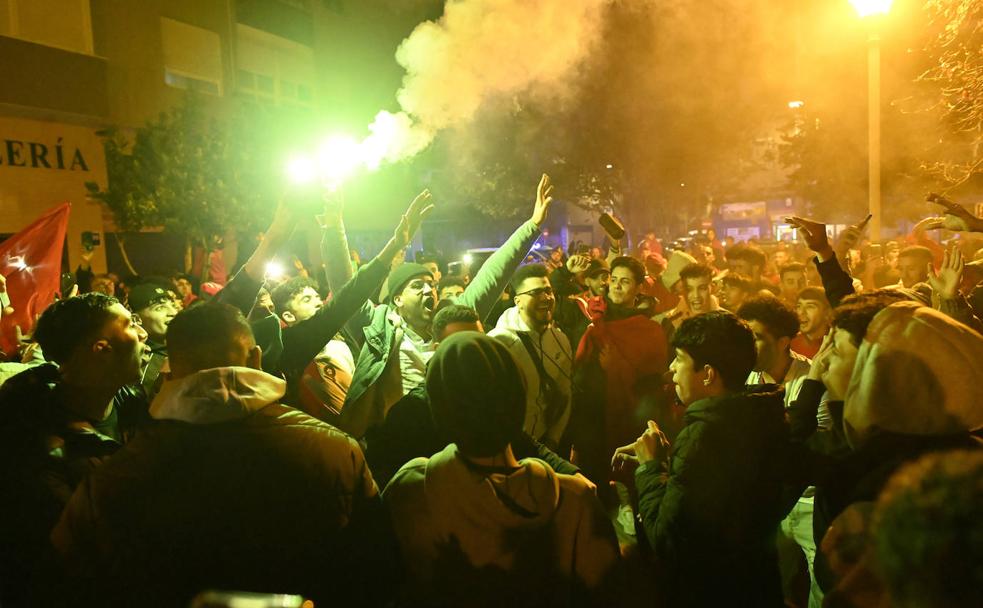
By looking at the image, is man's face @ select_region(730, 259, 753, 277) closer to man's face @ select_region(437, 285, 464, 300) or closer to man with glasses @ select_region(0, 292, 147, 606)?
man's face @ select_region(437, 285, 464, 300)

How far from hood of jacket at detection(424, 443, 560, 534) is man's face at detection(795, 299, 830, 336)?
3.98m

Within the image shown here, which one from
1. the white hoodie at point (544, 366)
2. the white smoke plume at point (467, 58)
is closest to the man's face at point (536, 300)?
the white hoodie at point (544, 366)

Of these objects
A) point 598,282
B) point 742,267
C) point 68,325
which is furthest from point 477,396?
point 742,267

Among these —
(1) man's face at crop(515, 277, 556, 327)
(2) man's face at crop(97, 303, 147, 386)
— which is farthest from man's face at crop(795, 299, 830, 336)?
(2) man's face at crop(97, 303, 147, 386)

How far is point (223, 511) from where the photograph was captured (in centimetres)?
207

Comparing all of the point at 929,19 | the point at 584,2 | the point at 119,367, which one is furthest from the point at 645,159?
the point at 119,367

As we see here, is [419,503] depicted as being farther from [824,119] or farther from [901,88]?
[824,119]

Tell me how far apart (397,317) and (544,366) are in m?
1.22

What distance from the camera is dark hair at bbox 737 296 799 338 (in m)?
4.06

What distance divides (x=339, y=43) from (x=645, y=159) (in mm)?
13339

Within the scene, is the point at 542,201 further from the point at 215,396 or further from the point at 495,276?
the point at 215,396

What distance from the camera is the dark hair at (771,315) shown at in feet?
13.3

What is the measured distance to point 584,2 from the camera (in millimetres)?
8578

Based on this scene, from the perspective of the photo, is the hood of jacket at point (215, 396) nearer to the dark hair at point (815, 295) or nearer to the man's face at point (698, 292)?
the dark hair at point (815, 295)
